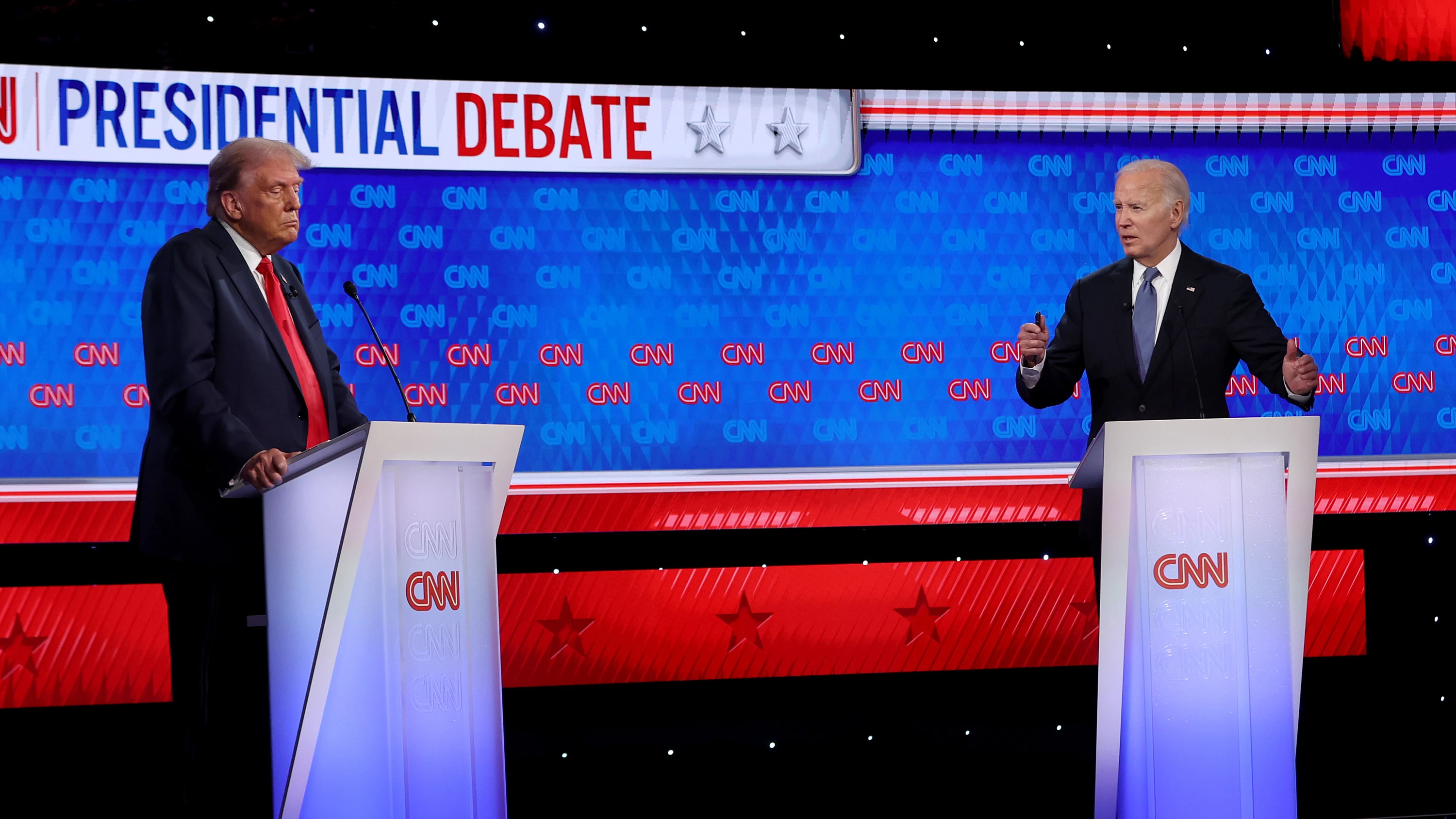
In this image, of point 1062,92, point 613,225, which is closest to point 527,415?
point 613,225

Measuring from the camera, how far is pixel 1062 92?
153 inches


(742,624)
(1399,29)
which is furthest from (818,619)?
(1399,29)

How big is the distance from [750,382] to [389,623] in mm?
1988

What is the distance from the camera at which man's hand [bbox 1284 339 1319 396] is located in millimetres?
2488

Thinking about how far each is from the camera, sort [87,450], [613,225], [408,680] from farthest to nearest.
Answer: [613,225] → [87,450] → [408,680]

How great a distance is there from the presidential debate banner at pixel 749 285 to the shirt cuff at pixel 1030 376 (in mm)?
1025

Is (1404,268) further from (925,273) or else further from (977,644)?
(977,644)

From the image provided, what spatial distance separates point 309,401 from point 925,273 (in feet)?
7.17

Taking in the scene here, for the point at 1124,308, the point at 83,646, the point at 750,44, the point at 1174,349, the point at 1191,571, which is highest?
the point at 750,44

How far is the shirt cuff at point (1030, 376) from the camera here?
269 cm

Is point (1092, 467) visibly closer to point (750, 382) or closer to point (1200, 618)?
point (1200, 618)

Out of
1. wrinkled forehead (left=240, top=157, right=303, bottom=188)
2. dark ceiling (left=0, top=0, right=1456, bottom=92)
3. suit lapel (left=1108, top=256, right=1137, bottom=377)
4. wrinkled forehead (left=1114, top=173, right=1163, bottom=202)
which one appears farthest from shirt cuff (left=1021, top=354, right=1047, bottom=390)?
wrinkled forehead (left=240, top=157, right=303, bottom=188)

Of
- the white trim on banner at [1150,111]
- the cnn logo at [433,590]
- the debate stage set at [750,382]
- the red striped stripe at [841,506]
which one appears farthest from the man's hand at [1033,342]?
the white trim on banner at [1150,111]

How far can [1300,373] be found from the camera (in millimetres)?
2492
